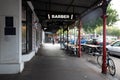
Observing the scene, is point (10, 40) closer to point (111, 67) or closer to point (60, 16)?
point (111, 67)

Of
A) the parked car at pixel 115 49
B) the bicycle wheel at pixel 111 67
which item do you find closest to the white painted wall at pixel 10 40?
the bicycle wheel at pixel 111 67

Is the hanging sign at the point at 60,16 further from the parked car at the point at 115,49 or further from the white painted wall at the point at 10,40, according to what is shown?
the white painted wall at the point at 10,40

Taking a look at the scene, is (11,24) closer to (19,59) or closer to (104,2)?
(19,59)

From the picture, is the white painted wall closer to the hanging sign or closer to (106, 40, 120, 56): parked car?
the hanging sign

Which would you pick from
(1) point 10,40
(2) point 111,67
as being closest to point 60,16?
(2) point 111,67

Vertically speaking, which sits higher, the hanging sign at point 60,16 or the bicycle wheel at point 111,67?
the hanging sign at point 60,16

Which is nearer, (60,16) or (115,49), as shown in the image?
(60,16)

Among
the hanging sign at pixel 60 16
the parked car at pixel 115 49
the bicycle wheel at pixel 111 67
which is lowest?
the bicycle wheel at pixel 111 67

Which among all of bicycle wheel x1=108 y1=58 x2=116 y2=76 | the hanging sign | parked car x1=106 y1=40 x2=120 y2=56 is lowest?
bicycle wheel x1=108 y1=58 x2=116 y2=76

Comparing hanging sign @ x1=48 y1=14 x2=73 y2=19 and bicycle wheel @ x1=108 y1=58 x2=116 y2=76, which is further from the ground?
hanging sign @ x1=48 y1=14 x2=73 y2=19

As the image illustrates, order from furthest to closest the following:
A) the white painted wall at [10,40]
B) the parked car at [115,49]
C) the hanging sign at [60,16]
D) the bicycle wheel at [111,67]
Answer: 1. the parked car at [115,49]
2. the hanging sign at [60,16]
3. the bicycle wheel at [111,67]
4. the white painted wall at [10,40]

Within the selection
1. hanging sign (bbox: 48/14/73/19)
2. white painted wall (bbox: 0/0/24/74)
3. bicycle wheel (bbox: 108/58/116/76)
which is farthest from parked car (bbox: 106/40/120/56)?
white painted wall (bbox: 0/0/24/74)

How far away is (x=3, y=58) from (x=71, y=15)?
7.02m

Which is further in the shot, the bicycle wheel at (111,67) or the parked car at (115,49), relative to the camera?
the parked car at (115,49)
